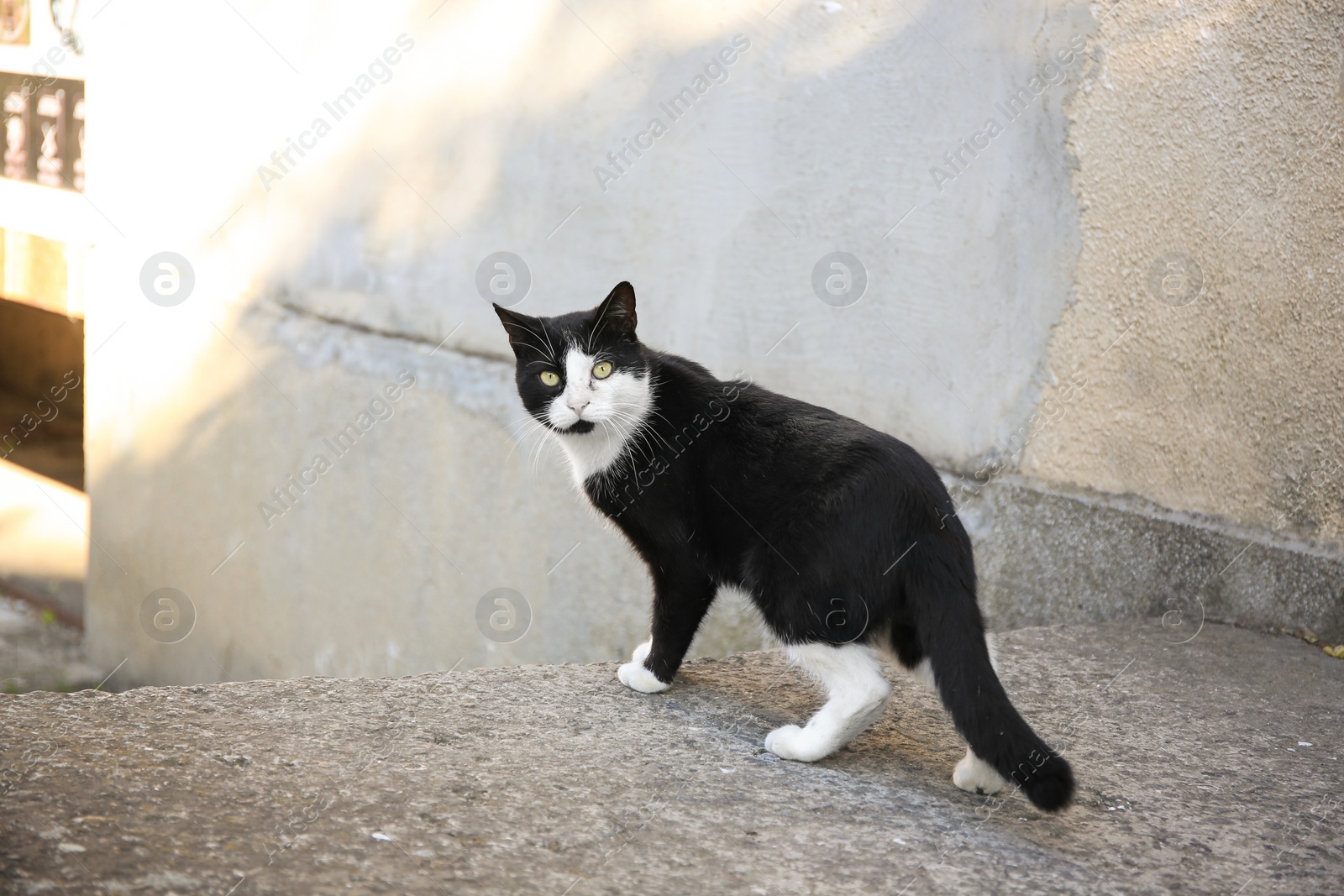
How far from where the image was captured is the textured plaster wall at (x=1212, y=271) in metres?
3.21

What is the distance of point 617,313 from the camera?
2535mm

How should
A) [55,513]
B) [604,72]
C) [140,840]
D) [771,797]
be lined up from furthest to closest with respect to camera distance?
[55,513]
[604,72]
[771,797]
[140,840]

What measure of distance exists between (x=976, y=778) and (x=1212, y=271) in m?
2.03

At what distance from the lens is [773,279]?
12.3ft

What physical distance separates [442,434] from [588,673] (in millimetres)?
2127

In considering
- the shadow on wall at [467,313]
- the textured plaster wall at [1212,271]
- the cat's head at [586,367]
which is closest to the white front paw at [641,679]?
the cat's head at [586,367]

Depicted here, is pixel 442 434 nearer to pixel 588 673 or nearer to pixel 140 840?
pixel 588 673

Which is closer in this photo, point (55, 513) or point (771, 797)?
point (771, 797)

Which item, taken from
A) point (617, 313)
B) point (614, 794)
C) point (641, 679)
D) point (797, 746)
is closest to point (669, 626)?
point (641, 679)

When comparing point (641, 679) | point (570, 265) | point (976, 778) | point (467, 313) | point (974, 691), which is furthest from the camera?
point (467, 313)

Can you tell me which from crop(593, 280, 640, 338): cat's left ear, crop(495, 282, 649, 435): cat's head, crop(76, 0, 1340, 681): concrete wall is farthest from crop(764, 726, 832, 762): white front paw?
crop(76, 0, 1340, 681): concrete wall

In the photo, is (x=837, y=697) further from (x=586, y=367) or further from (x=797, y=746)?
(x=586, y=367)

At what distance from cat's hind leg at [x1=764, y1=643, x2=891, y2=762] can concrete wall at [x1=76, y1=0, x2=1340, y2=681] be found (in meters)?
1.38

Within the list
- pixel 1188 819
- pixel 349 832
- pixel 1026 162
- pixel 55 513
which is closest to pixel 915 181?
pixel 1026 162
